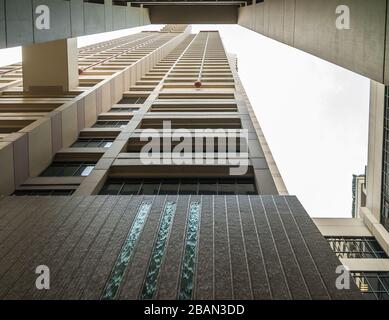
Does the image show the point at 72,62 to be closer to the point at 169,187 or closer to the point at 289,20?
the point at 169,187

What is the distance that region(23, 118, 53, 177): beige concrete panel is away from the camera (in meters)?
19.7

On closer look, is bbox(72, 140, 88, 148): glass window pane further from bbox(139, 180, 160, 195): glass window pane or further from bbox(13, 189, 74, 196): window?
bbox(139, 180, 160, 195): glass window pane

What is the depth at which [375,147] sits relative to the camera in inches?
1574

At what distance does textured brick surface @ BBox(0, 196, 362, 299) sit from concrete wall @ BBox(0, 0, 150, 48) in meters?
4.94

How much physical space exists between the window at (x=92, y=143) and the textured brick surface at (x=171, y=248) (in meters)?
10.0

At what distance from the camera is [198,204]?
14.8m

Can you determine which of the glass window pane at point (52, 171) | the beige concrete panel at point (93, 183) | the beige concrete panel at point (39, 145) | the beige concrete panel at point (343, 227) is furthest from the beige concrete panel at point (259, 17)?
the beige concrete panel at point (343, 227)

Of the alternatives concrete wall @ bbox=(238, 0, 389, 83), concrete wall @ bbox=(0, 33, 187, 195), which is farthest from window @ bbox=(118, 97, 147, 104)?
concrete wall @ bbox=(238, 0, 389, 83)

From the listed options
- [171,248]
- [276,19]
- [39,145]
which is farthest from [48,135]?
[171,248]

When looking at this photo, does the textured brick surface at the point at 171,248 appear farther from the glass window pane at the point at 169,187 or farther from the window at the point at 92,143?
the window at the point at 92,143

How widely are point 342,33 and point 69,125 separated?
17238 millimetres

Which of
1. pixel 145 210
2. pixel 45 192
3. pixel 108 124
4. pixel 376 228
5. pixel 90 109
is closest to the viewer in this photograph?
pixel 145 210
